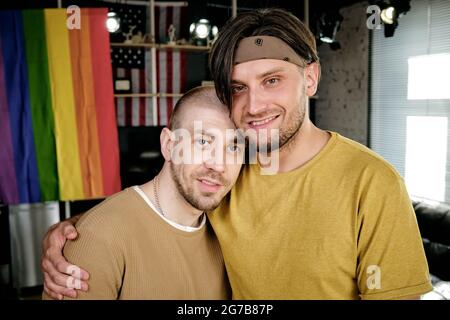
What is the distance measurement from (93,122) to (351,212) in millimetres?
3014

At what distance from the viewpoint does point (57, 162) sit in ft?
11.9

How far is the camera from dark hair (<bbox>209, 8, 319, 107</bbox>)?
49.0 inches

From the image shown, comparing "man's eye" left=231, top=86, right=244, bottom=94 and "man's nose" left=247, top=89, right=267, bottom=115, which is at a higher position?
"man's eye" left=231, top=86, right=244, bottom=94

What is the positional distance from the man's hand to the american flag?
3.55 meters

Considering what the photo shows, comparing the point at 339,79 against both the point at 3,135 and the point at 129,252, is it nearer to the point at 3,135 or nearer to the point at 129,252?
the point at 3,135

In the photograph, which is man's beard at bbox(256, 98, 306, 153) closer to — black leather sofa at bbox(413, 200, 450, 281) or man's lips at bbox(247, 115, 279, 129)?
man's lips at bbox(247, 115, 279, 129)

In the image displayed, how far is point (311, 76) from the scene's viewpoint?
1.37 meters

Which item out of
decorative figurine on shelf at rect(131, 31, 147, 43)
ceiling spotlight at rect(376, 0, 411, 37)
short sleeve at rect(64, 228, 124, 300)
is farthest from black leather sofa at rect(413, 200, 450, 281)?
Answer: decorative figurine on shelf at rect(131, 31, 147, 43)

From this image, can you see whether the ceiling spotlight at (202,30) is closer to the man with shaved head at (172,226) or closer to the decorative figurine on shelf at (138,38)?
the decorative figurine on shelf at (138,38)

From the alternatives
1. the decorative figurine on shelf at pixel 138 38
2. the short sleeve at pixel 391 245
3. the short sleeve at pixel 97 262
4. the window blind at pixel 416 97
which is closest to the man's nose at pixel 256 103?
the short sleeve at pixel 391 245

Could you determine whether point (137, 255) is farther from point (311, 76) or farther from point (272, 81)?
point (311, 76)

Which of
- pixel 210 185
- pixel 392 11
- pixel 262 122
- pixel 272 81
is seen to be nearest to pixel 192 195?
pixel 210 185

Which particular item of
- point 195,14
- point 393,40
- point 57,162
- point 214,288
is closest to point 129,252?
point 214,288

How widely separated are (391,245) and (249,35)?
0.71m
